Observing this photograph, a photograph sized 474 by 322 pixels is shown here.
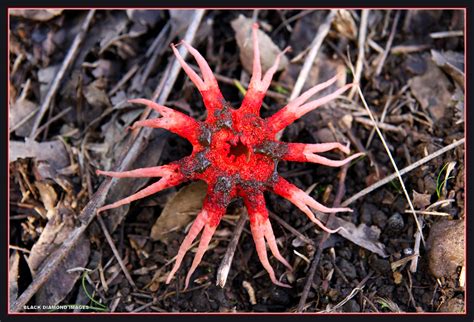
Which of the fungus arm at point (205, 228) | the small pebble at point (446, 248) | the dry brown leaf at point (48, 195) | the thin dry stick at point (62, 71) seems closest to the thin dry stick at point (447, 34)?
the small pebble at point (446, 248)

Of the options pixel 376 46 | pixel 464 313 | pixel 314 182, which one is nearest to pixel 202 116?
pixel 314 182

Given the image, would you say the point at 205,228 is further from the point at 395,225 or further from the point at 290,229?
the point at 395,225

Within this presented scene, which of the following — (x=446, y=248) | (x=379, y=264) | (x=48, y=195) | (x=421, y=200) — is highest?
(x=48, y=195)

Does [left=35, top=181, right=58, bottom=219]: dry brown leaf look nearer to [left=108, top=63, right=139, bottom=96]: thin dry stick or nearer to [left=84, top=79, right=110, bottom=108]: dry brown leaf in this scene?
[left=84, top=79, right=110, bottom=108]: dry brown leaf

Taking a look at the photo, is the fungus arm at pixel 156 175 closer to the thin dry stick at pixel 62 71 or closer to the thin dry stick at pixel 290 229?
the thin dry stick at pixel 290 229

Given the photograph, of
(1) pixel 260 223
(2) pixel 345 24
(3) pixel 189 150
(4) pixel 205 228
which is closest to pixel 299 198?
(1) pixel 260 223

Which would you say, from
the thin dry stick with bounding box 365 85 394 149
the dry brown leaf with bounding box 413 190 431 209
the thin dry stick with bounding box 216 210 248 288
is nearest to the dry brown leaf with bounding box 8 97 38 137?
the thin dry stick with bounding box 216 210 248 288
